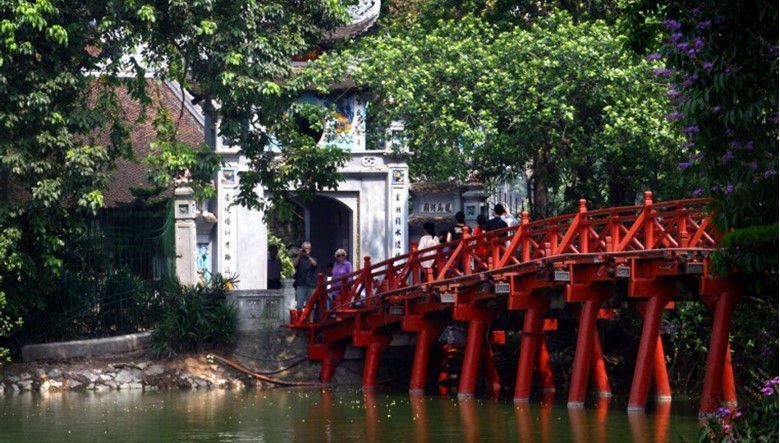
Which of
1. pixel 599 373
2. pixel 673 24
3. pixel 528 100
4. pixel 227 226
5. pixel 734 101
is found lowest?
pixel 599 373

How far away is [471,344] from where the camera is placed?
91.0 ft

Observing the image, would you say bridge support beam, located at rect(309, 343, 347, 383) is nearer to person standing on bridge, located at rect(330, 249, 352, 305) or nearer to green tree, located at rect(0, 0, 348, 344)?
person standing on bridge, located at rect(330, 249, 352, 305)

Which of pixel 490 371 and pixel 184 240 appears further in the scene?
pixel 184 240

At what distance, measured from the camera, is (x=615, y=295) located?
25984mm

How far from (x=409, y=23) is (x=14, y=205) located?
33.9 feet

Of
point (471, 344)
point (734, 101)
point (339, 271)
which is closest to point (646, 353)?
point (471, 344)

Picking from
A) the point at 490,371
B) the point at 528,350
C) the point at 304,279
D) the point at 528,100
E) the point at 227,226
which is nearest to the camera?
the point at 528,350

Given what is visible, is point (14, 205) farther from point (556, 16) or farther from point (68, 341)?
point (556, 16)

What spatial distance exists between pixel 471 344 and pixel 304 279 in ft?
18.2

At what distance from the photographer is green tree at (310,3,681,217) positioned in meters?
30.3

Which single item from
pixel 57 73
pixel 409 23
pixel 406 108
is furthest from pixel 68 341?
pixel 409 23

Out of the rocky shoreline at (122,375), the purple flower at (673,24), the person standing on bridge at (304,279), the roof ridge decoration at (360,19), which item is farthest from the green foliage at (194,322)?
the purple flower at (673,24)

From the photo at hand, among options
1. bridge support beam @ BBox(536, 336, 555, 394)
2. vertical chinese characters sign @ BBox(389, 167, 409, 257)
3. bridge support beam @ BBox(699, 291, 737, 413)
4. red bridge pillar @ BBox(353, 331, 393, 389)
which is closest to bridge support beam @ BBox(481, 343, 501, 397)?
bridge support beam @ BBox(536, 336, 555, 394)

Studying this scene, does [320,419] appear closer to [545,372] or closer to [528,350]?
[528,350]
